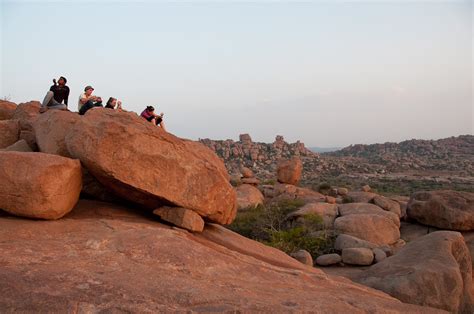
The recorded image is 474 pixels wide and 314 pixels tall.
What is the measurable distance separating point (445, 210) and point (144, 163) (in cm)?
1202

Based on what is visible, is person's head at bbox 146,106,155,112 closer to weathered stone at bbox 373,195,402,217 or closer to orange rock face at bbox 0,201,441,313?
orange rock face at bbox 0,201,441,313

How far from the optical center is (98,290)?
3.88m

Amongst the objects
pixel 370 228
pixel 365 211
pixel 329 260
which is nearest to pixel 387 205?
pixel 365 211

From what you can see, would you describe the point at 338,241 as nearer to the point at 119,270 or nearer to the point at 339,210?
the point at 339,210

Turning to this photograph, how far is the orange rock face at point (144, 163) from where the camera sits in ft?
20.0

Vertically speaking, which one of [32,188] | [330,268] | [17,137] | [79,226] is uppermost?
[17,137]

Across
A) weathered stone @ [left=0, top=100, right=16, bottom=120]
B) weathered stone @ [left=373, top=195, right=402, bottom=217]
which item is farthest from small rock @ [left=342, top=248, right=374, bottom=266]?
weathered stone @ [left=0, top=100, right=16, bottom=120]

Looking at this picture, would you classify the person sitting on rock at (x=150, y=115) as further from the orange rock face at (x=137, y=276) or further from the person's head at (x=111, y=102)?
the orange rock face at (x=137, y=276)

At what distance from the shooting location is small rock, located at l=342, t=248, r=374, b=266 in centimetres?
1094

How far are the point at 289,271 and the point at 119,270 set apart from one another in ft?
8.28

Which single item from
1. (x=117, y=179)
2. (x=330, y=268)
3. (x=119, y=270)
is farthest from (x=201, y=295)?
(x=330, y=268)

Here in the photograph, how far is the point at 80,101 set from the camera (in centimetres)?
939

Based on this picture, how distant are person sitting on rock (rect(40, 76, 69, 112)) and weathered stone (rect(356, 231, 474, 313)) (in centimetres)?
783

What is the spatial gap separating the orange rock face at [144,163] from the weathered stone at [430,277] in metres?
3.27
